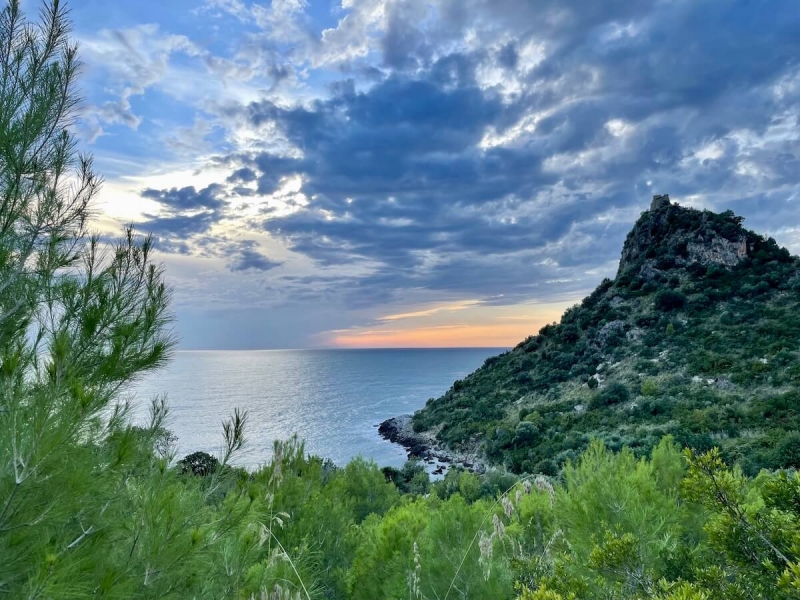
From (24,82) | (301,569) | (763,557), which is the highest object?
(24,82)

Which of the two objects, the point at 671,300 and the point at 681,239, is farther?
the point at 681,239

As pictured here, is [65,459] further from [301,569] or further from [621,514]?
[621,514]

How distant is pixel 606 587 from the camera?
3.15m

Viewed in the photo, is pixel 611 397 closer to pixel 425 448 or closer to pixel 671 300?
pixel 425 448

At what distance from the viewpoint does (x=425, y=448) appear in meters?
36.4

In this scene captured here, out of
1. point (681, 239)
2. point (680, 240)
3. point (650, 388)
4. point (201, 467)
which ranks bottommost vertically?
point (650, 388)

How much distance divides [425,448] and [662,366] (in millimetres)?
18721

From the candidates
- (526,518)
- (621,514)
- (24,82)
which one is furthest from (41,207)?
(526,518)

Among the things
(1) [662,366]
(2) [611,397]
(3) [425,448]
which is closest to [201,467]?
(2) [611,397]

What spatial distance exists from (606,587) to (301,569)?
235cm

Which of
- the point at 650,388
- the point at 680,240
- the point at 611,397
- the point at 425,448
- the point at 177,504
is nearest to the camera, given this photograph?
the point at 177,504

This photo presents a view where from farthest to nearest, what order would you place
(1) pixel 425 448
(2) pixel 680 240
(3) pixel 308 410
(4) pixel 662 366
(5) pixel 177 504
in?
(3) pixel 308 410 < (2) pixel 680 240 < (1) pixel 425 448 < (4) pixel 662 366 < (5) pixel 177 504

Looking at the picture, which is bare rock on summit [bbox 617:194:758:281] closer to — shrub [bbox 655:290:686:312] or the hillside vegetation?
shrub [bbox 655:290:686:312]

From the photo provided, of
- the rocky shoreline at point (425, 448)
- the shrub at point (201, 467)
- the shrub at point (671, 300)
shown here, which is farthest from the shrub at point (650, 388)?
the shrub at point (201, 467)
